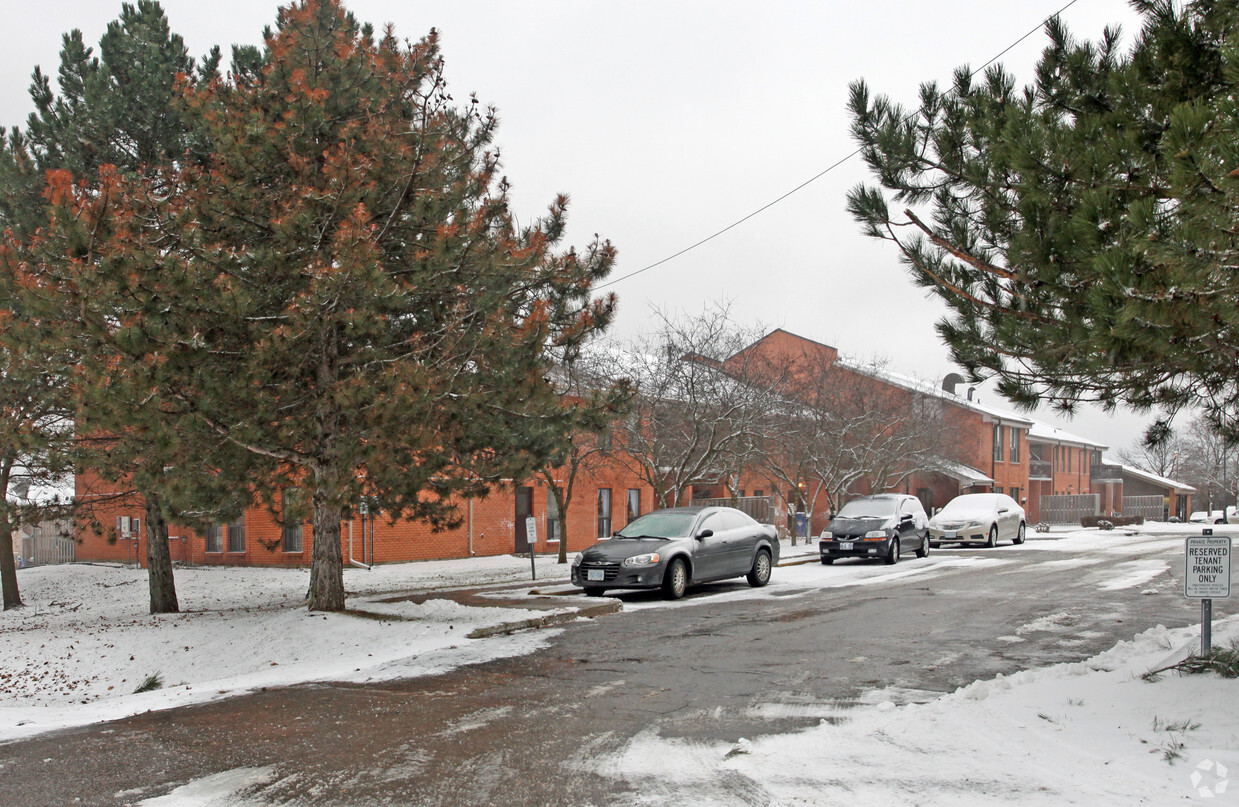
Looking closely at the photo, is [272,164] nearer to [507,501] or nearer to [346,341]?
[346,341]

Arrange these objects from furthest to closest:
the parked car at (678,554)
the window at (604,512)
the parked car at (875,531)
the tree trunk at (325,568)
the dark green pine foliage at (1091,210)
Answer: the window at (604,512) < the parked car at (875,531) < the parked car at (678,554) < the tree trunk at (325,568) < the dark green pine foliage at (1091,210)

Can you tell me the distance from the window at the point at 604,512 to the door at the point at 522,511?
3301mm

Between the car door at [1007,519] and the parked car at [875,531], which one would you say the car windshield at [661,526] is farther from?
the car door at [1007,519]

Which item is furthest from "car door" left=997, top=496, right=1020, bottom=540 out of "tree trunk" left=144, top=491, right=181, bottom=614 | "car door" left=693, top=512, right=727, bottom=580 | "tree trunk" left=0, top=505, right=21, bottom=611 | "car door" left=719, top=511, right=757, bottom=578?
"tree trunk" left=0, top=505, right=21, bottom=611

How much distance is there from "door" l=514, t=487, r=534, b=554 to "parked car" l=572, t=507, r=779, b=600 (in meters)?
13.2

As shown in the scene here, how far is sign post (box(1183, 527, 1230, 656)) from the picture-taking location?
6852 millimetres

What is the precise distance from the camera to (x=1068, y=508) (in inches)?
2199

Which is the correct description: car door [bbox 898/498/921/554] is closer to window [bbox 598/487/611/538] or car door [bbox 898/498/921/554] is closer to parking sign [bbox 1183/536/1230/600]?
window [bbox 598/487/611/538]

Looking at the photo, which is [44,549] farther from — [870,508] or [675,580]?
[870,508]

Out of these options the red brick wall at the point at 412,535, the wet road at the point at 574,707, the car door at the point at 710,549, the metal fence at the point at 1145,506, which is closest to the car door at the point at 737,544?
the car door at the point at 710,549

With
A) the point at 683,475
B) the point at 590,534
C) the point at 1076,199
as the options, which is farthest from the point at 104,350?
the point at 590,534

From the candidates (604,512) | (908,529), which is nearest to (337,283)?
(908,529)

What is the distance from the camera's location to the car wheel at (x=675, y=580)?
14609 mm

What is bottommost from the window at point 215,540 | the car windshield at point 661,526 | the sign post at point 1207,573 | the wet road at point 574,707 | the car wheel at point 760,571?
the window at point 215,540
